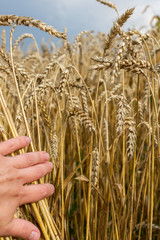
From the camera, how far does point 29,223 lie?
77cm

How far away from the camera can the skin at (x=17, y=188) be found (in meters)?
0.74

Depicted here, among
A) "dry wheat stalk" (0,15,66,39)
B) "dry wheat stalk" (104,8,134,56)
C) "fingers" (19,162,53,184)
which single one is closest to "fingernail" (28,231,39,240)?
"fingers" (19,162,53,184)

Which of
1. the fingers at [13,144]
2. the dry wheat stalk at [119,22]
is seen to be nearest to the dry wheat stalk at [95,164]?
the fingers at [13,144]

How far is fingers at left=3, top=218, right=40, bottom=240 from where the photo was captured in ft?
2.45

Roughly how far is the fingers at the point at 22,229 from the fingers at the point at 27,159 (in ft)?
0.48

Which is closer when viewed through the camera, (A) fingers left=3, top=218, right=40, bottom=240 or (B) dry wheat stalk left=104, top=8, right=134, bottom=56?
(A) fingers left=3, top=218, right=40, bottom=240

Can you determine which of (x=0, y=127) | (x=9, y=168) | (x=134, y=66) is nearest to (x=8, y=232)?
(x=9, y=168)

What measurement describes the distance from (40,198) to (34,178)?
6 centimetres

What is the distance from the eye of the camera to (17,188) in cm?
75

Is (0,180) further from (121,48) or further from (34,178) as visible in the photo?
(121,48)

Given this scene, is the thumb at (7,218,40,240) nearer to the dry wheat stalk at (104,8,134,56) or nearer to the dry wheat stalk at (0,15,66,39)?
the dry wheat stalk at (0,15,66,39)

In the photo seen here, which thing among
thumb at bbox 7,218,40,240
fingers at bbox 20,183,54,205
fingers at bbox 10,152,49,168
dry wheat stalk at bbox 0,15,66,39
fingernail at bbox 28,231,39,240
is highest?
dry wheat stalk at bbox 0,15,66,39

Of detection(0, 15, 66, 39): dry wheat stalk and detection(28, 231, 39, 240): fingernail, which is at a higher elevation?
detection(0, 15, 66, 39): dry wheat stalk

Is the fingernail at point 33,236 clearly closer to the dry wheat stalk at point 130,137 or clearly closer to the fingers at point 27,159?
the fingers at point 27,159
